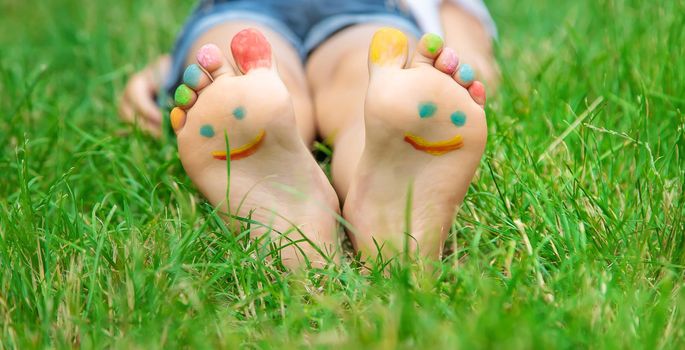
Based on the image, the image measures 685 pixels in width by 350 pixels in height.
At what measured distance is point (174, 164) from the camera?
140 cm

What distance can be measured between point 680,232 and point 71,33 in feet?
5.37

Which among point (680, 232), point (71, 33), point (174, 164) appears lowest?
point (680, 232)

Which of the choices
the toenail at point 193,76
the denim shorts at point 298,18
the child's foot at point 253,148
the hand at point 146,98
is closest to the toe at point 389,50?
the child's foot at point 253,148

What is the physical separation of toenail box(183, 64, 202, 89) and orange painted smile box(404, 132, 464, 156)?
28 centimetres

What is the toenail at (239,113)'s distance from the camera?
1.08 m

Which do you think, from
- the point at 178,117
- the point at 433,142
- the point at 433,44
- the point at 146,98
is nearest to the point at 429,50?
the point at 433,44

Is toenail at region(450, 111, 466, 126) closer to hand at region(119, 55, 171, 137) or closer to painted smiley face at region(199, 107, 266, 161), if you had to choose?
painted smiley face at region(199, 107, 266, 161)

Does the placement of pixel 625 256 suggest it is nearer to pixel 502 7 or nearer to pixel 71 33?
pixel 502 7

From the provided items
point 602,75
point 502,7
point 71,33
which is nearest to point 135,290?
point 602,75

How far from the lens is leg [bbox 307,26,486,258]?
3.49ft

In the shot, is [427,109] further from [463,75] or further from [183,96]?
[183,96]

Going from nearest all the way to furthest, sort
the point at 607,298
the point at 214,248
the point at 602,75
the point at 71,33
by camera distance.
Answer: the point at 607,298 → the point at 214,248 → the point at 602,75 → the point at 71,33

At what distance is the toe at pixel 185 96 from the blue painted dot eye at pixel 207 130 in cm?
4

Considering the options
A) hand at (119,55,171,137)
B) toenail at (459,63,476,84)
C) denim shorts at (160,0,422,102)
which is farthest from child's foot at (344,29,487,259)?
hand at (119,55,171,137)
